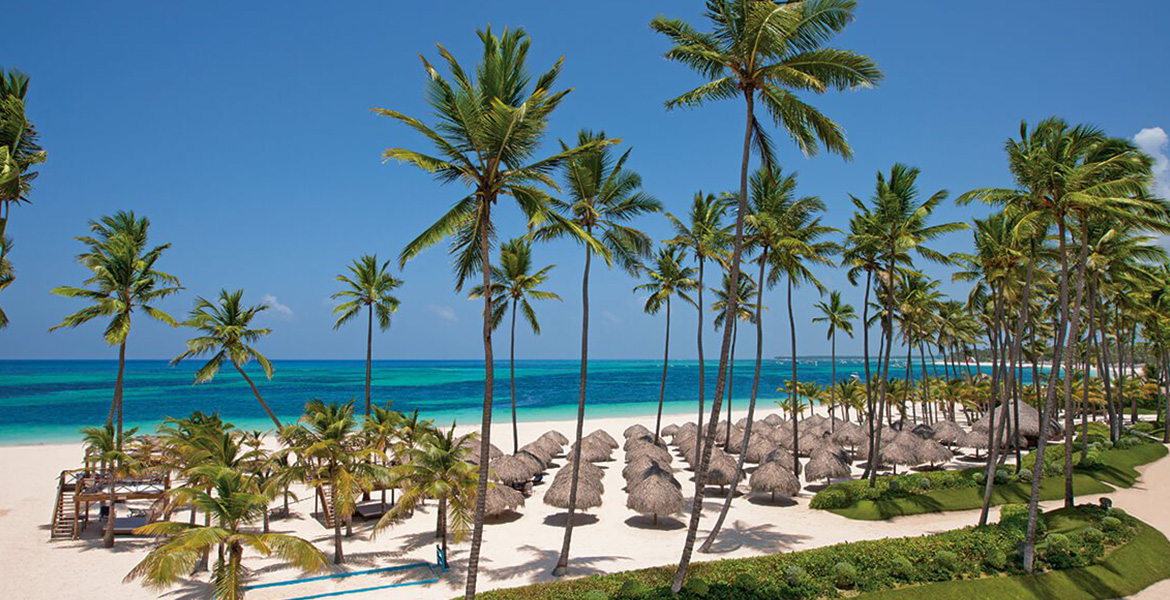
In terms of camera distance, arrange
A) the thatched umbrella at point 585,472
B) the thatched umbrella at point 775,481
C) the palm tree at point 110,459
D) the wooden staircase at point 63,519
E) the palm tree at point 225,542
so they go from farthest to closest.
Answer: the thatched umbrella at point 775,481, the thatched umbrella at point 585,472, the wooden staircase at point 63,519, the palm tree at point 110,459, the palm tree at point 225,542

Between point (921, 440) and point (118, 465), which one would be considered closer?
point (118, 465)

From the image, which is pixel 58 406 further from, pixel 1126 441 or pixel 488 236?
pixel 1126 441

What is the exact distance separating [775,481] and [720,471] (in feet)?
8.03

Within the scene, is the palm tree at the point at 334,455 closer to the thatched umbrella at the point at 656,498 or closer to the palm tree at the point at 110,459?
the palm tree at the point at 110,459

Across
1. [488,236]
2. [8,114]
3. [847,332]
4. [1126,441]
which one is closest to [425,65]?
[488,236]

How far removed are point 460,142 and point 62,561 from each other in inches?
751

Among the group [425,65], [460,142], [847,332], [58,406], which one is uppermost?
[425,65]

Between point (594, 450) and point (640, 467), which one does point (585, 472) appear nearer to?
point (640, 467)

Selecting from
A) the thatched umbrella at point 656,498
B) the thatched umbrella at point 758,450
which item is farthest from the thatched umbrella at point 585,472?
the thatched umbrella at point 758,450

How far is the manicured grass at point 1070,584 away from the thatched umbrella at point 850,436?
1790 cm

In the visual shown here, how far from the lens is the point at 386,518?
1694 centimetres

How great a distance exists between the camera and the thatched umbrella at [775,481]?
24219 mm

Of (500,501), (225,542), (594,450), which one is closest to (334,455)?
(225,542)

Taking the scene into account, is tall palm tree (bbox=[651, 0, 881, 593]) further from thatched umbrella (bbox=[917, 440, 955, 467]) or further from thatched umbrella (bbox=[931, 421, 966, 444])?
thatched umbrella (bbox=[931, 421, 966, 444])
